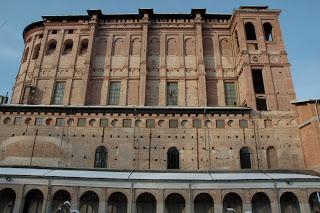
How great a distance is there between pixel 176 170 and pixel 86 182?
7592 mm

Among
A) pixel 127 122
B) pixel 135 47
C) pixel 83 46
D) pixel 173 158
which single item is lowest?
pixel 173 158

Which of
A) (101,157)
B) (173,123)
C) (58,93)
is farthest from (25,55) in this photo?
(173,123)

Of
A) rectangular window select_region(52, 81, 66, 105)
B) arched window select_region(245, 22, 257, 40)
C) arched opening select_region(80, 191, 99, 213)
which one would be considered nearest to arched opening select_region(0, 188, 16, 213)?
arched opening select_region(80, 191, 99, 213)

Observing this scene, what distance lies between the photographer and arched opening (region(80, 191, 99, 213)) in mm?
23234

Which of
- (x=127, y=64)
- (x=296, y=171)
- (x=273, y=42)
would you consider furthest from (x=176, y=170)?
(x=273, y=42)

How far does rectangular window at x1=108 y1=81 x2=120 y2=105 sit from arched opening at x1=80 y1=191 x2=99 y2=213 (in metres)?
11.3

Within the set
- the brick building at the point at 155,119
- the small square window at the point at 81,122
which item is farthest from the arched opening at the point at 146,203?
the small square window at the point at 81,122

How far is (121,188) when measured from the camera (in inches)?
894

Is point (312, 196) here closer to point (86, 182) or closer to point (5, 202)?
point (86, 182)

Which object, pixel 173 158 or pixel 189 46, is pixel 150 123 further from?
pixel 189 46

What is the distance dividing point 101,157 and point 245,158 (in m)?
12.9

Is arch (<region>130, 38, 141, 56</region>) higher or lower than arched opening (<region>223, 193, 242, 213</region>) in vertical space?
higher

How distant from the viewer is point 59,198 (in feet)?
77.2

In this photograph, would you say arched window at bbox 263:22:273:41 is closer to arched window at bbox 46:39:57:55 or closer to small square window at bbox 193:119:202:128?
small square window at bbox 193:119:202:128
